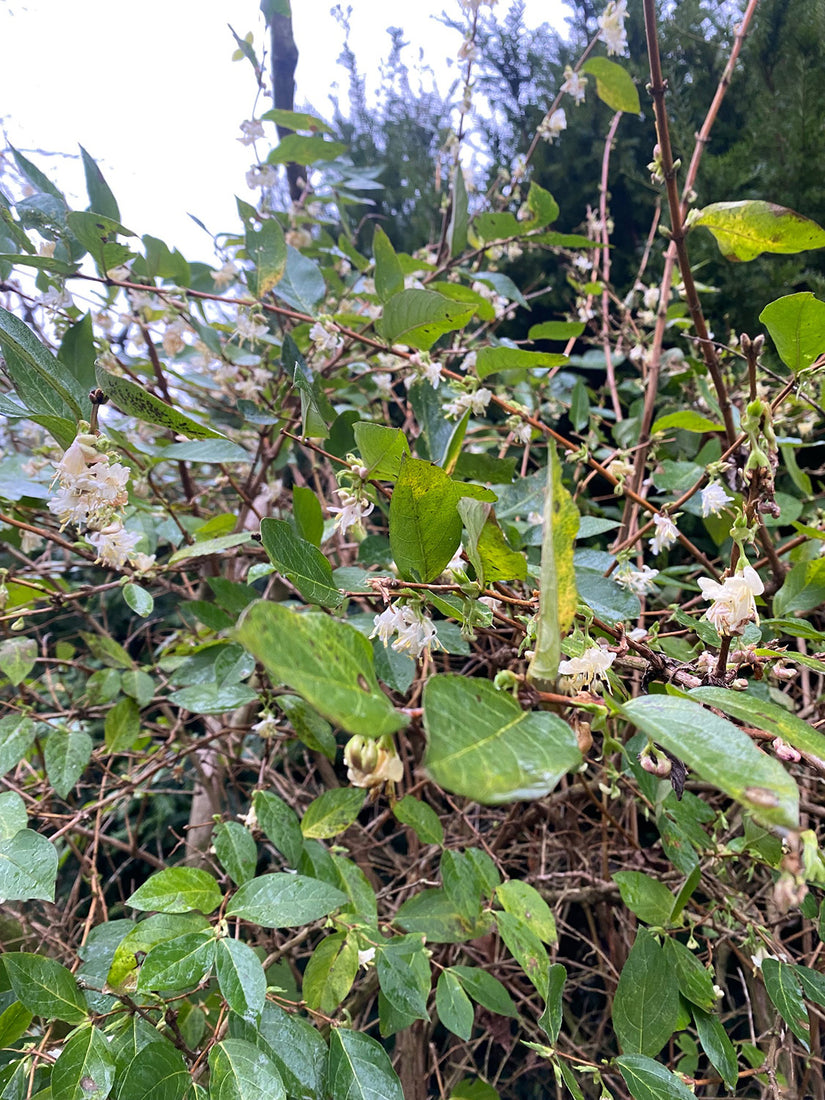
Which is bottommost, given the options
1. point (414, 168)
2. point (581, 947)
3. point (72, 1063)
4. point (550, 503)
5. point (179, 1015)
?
point (581, 947)

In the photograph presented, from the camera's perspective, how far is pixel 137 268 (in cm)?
86

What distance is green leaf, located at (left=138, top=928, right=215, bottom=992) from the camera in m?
0.45

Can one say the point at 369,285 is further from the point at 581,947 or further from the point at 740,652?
the point at 581,947

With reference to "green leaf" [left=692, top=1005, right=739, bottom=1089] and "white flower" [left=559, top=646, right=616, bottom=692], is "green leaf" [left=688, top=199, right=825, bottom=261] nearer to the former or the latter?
"white flower" [left=559, top=646, right=616, bottom=692]

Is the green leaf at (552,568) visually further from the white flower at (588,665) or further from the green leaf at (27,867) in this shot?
the green leaf at (27,867)

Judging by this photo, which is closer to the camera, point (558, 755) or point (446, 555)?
point (558, 755)

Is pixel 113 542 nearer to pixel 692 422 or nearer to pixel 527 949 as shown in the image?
pixel 527 949

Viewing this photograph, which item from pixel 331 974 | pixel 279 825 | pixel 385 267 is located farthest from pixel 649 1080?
pixel 385 267

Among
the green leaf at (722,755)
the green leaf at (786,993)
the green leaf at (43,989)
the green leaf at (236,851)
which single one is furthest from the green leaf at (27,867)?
the green leaf at (786,993)

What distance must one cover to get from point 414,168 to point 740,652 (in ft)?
6.48

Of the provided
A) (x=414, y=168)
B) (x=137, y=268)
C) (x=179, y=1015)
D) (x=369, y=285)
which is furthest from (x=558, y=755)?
(x=414, y=168)

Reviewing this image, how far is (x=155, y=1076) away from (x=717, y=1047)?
0.48 m

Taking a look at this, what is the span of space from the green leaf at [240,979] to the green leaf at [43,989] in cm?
13

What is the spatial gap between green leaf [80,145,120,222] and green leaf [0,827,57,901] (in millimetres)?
673
